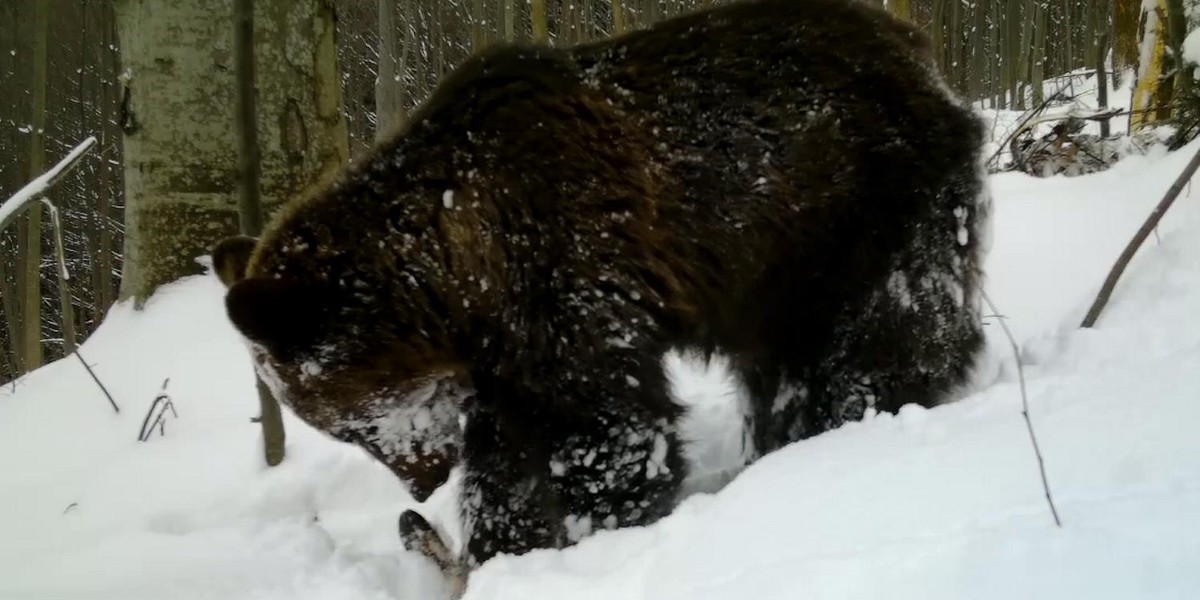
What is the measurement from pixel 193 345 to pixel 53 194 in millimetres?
15752

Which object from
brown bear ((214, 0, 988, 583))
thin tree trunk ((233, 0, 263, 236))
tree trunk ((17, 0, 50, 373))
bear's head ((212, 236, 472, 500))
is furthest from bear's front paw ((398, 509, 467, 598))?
tree trunk ((17, 0, 50, 373))

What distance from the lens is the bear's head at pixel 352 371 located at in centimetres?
254

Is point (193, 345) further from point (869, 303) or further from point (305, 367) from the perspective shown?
point (869, 303)

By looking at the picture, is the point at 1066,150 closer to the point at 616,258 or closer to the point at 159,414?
the point at 616,258

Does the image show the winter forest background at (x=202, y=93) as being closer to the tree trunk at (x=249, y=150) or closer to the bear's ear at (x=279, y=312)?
the tree trunk at (x=249, y=150)

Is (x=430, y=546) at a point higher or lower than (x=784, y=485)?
lower

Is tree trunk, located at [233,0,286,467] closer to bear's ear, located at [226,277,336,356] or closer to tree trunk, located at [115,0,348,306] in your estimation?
bear's ear, located at [226,277,336,356]

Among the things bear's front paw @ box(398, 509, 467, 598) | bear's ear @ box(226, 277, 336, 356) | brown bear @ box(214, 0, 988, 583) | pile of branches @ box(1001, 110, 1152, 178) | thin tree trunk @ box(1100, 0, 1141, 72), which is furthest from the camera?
thin tree trunk @ box(1100, 0, 1141, 72)

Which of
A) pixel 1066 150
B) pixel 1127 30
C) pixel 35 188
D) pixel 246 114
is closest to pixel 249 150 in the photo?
pixel 246 114

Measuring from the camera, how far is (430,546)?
2.84 m

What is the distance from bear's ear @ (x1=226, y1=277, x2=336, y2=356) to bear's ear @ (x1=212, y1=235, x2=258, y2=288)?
622mm

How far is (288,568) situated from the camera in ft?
8.72

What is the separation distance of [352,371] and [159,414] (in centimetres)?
160

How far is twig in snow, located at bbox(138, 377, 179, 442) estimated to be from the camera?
12.1 ft
